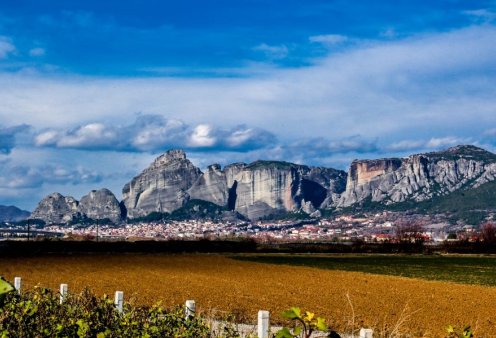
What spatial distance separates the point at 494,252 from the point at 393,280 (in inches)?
3452

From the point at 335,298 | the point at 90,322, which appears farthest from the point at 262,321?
the point at 335,298

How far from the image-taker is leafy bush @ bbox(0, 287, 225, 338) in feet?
27.0

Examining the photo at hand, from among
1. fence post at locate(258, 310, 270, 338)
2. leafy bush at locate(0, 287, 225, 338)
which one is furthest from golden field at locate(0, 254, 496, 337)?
leafy bush at locate(0, 287, 225, 338)

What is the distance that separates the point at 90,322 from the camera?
8.70 metres

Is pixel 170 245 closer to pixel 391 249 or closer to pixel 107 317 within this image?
pixel 391 249

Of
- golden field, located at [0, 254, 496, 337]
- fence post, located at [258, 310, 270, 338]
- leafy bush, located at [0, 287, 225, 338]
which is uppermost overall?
leafy bush, located at [0, 287, 225, 338]

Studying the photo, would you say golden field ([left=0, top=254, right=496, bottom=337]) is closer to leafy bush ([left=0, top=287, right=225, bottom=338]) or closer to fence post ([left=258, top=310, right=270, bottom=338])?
fence post ([left=258, top=310, right=270, bottom=338])

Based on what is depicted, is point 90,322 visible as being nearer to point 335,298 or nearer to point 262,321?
point 262,321

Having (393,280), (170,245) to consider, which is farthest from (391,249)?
(393,280)

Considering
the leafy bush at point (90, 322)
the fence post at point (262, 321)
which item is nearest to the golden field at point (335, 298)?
the fence post at point (262, 321)

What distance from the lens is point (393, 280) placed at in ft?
169

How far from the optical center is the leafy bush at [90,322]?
27.0 ft

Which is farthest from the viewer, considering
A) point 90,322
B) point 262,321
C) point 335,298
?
point 335,298

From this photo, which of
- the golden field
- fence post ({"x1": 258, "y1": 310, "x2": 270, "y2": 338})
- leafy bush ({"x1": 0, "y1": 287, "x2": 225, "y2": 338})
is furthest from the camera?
the golden field
